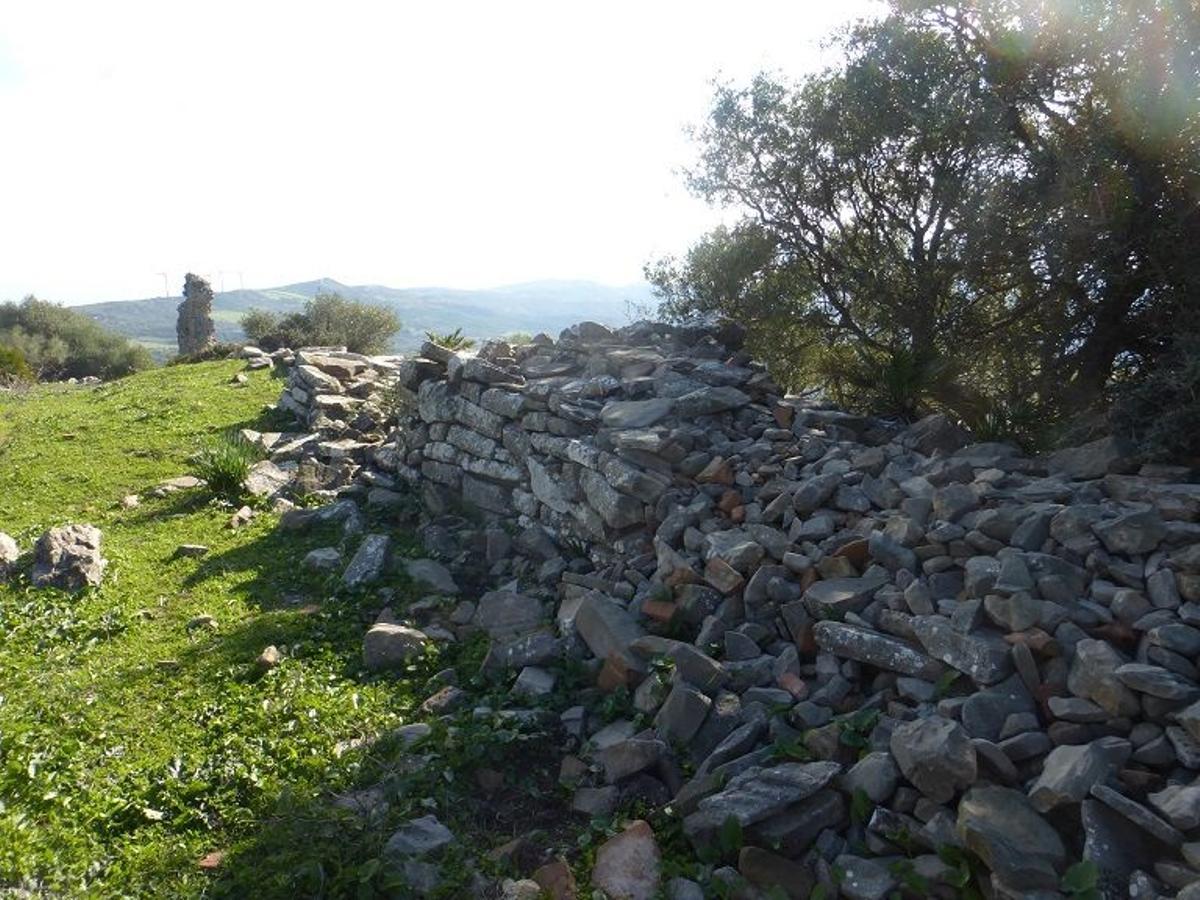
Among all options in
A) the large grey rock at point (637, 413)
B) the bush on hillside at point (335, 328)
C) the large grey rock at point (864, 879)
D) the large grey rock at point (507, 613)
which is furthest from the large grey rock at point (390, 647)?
the bush on hillside at point (335, 328)

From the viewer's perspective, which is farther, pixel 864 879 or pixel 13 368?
pixel 13 368

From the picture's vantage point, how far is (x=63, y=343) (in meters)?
34.6

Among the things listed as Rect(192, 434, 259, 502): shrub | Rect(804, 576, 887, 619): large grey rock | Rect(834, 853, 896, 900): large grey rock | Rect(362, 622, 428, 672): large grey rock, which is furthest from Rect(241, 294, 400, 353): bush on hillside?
Rect(834, 853, 896, 900): large grey rock

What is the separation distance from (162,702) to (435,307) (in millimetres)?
88859

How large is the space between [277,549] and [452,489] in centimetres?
183

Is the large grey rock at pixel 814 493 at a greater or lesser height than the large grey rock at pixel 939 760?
greater

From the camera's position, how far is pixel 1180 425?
18.1 ft

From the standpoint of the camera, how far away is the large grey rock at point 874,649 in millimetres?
4676

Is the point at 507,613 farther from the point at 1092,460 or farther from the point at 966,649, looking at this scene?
the point at 1092,460

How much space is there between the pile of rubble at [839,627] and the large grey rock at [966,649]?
0.05ft

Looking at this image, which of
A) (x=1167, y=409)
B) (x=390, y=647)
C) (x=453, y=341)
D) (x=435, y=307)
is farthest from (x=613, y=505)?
(x=435, y=307)

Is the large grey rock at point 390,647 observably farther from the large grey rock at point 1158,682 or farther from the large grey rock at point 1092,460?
the large grey rock at point 1092,460

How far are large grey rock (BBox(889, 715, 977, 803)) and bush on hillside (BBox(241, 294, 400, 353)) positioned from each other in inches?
863

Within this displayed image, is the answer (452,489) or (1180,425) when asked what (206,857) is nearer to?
(452,489)
